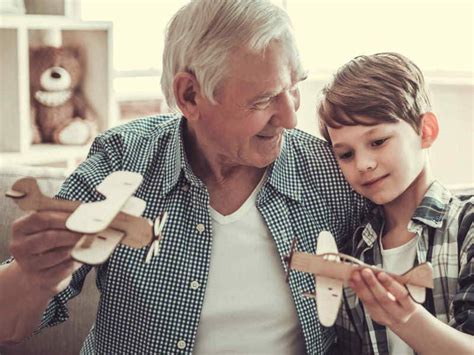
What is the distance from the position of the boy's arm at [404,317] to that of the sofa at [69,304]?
73cm

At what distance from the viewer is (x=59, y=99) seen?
A: 10.2 ft

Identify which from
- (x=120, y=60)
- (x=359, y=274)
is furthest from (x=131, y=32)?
(x=359, y=274)

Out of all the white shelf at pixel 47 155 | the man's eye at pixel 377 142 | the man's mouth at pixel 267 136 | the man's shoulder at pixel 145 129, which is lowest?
the white shelf at pixel 47 155

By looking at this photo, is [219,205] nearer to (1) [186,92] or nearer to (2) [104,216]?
(1) [186,92]

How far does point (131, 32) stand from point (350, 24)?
0.95 meters

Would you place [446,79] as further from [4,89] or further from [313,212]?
[313,212]

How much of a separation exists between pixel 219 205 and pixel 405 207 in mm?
339

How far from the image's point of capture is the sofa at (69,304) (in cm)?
169

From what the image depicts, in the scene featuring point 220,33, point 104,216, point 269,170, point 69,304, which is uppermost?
point 220,33

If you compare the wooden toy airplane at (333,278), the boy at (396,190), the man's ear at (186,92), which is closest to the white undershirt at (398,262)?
the boy at (396,190)

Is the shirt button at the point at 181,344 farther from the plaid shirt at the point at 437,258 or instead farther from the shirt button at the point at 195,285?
the plaid shirt at the point at 437,258

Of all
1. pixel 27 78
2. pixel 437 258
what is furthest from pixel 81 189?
pixel 27 78

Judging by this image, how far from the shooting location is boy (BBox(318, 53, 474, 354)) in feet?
4.41

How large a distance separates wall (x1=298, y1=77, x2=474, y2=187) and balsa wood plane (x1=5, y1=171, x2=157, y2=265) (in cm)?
247
